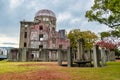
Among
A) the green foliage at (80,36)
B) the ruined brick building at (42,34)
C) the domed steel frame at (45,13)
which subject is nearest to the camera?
the ruined brick building at (42,34)

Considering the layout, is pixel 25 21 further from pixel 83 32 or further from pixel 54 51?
pixel 54 51

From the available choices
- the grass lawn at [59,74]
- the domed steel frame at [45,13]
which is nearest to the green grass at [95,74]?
the grass lawn at [59,74]

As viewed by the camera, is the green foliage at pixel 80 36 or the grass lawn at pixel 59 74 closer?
the grass lawn at pixel 59 74

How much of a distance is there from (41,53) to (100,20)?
20659mm

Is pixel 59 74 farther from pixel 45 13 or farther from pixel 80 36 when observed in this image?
pixel 45 13

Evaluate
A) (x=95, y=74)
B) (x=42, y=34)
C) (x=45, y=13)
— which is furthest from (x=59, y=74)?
(x=45, y=13)

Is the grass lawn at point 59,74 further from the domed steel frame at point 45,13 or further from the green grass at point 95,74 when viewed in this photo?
the domed steel frame at point 45,13

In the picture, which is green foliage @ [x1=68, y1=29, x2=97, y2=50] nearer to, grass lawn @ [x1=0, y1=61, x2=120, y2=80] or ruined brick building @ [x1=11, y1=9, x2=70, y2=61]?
ruined brick building @ [x1=11, y1=9, x2=70, y2=61]

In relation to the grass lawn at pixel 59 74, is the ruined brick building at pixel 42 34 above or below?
above

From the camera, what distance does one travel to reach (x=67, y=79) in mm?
12484

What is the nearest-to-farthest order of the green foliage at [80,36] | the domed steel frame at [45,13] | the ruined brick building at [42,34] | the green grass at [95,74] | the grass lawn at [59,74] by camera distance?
the grass lawn at [59,74] → the green grass at [95,74] → the ruined brick building at [42,34] → the green foliage at [80,36] → the domed steel frame at [45,13]

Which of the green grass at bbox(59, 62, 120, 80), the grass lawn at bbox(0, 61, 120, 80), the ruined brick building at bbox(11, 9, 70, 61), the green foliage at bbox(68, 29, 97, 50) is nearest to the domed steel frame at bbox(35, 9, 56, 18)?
the ruined brick building at bbox(11, 9, 70, 61)


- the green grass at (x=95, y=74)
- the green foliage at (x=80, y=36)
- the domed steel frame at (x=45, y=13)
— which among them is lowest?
the green grass at (x=95, y=74)

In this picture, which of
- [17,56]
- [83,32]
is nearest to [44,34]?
[83,32]
